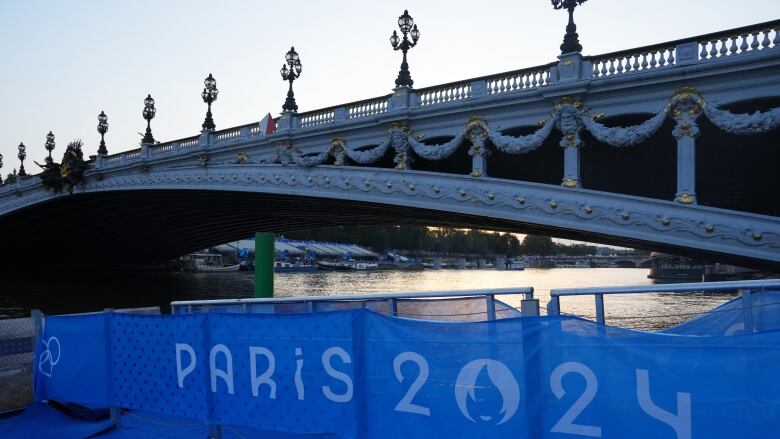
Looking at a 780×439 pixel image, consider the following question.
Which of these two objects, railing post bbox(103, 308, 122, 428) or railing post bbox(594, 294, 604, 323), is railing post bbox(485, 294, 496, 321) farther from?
railing post bbox(103, 308, 122, 428)

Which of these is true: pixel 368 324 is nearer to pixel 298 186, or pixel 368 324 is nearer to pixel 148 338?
pixel 148 338

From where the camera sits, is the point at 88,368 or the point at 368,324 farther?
the point at 88,368

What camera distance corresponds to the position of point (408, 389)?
5414 mm

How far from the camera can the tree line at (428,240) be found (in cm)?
13050

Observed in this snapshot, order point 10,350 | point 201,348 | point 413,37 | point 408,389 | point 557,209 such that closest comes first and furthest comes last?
point 408,389 < point 201,348 < point 10,350 < point 557,209 < point 413,37

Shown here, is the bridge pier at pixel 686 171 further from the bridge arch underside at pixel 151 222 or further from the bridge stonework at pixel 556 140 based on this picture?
the bridge arch underside at pixel 151 222

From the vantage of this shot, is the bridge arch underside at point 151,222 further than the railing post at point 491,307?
Yes

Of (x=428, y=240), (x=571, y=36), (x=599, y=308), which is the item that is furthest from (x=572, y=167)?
(x=428, y=240)

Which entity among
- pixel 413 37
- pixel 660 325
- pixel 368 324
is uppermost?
pixel 413 37

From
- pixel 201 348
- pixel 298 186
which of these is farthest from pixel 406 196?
pixel 201 348

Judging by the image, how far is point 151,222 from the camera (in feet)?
168

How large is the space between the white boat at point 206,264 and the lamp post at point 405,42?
2366 inches

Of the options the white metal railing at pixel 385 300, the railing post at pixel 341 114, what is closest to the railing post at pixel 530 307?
the white metal railing at pixel 385 300

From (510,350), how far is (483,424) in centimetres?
66
